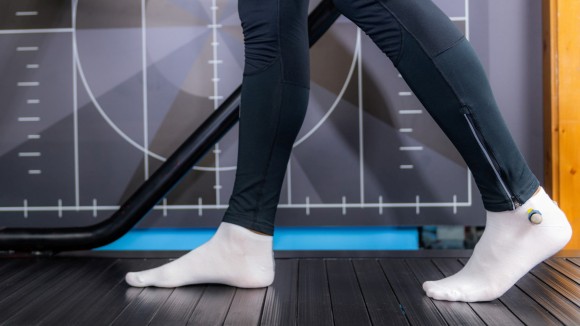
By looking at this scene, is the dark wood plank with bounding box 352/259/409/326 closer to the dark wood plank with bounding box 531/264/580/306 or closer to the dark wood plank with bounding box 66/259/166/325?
the dark wood plank with bounding box 531/264/580/306

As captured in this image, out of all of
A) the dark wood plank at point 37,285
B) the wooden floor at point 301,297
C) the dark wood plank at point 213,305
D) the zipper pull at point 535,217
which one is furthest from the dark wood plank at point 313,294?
the dark wood plank at point 37,285

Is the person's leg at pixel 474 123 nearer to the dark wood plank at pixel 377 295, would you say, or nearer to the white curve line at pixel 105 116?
the dark wood plank at pixel 377 295

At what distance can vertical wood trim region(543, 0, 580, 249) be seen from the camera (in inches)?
60.5

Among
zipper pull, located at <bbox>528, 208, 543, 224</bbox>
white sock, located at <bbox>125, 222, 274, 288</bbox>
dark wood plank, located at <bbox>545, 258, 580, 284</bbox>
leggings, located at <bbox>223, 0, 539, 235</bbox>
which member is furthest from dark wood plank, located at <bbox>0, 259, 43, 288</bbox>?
dark wood plank, located at <bbox>545, 258, 580, 284</bbox>

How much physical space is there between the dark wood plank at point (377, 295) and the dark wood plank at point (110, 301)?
411 millimetres

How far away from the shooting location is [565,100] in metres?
1.54

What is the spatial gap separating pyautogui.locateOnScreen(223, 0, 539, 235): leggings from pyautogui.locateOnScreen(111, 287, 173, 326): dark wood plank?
0.62 feet

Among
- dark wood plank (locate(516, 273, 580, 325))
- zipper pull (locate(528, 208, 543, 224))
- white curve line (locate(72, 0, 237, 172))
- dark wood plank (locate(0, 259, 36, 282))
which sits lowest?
dark wood plank (locate(516, 273, 580, 325))

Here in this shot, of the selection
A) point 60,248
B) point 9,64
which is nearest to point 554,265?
point 60,248

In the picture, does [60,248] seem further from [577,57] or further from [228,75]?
[577,57]

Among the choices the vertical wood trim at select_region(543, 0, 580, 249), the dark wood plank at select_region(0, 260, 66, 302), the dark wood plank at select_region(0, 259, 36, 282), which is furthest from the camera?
the vertical wood trim at select_region(543, 0, 580, 249)

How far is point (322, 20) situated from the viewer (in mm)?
1362

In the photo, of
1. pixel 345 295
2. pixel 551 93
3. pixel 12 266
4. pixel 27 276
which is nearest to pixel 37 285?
pixel 27 276

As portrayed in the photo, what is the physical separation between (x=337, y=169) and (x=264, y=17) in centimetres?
68
